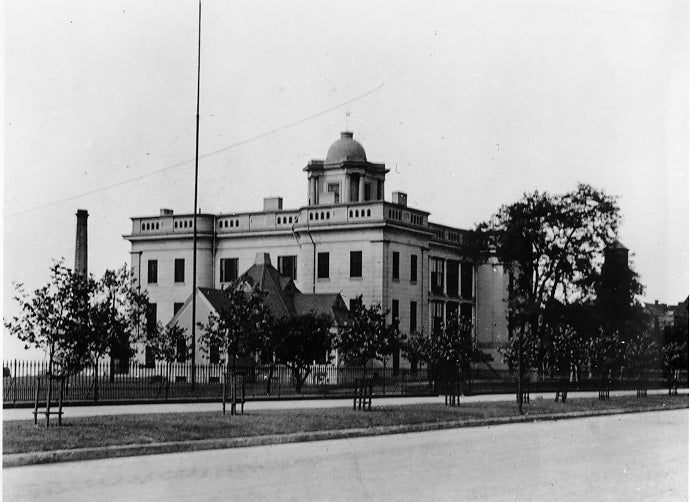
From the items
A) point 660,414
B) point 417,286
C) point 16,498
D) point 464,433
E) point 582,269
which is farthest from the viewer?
point 417,286

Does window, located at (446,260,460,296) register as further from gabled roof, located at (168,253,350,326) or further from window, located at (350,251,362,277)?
gabled roof, located at (168,253,350,326)

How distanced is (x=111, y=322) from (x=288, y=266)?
3352cm

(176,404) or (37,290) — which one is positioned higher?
(37,290)

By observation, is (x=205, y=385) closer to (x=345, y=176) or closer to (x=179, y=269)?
(x=179, y=269)

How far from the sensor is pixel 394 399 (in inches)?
1401

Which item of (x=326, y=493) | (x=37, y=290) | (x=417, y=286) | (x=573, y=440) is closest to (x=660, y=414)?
(x=573, y=440)

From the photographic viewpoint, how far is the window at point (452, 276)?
2719 inches

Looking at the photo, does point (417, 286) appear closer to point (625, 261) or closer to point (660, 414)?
point (625, 261)

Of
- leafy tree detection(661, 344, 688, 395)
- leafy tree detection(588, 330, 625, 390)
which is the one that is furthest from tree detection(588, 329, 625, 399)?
leafy tree detection(661, 344, 688, 395)

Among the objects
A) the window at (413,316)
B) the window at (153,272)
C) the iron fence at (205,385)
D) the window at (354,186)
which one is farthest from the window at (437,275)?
the window at (153,272)

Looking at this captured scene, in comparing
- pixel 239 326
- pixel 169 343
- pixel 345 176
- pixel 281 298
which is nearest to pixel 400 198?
pixel 345 176

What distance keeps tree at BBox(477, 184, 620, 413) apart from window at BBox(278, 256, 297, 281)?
13510mm

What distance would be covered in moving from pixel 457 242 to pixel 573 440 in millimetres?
49513

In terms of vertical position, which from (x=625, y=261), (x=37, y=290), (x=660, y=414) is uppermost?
(x=625, y=261)
